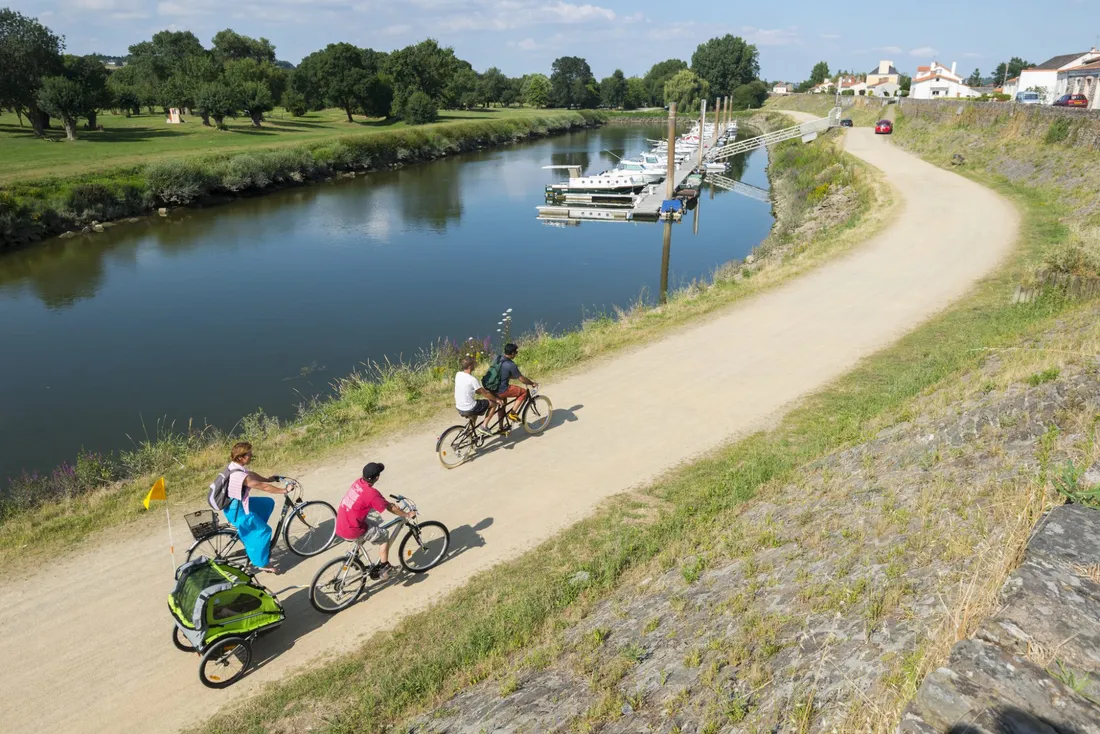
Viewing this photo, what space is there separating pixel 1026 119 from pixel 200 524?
4145 centimetres

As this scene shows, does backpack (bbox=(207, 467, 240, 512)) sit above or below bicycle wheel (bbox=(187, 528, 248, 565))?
above

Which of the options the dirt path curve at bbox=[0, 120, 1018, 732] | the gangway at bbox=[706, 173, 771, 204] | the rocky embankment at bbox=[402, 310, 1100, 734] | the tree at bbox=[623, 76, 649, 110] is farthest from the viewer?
the tree at bbox=[623, 76, 649, 110]

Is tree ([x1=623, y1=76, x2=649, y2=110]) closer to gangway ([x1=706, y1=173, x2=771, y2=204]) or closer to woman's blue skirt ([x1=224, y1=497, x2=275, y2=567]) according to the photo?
gangway ([x1=706, y1=173, x2=771, y2=204])

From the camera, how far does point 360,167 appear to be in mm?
59844

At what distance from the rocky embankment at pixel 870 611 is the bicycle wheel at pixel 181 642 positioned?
2.70m

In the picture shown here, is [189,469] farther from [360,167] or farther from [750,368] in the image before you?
[360,167]

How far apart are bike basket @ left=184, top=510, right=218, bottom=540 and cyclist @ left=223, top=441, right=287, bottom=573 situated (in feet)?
1.44

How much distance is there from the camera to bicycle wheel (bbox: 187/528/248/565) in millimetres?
8195

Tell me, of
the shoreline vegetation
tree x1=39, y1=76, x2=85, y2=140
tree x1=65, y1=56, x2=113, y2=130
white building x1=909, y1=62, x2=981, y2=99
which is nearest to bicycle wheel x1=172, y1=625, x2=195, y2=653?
the shoreline vegetation

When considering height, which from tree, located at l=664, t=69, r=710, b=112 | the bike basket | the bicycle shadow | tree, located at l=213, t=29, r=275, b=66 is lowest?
the bicycle shadow

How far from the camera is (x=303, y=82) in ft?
297

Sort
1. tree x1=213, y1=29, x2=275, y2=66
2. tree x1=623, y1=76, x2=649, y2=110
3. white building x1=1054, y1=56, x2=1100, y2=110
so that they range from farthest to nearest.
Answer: tree x1=623, y1=76, x2=649, y2=110 < tree x1=213, y1=29, x2=275, y2=66 < white building x1=1054, y1=56, x2=1100, y2=110

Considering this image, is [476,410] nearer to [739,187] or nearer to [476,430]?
[476,430]

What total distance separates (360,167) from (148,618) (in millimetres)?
57035
